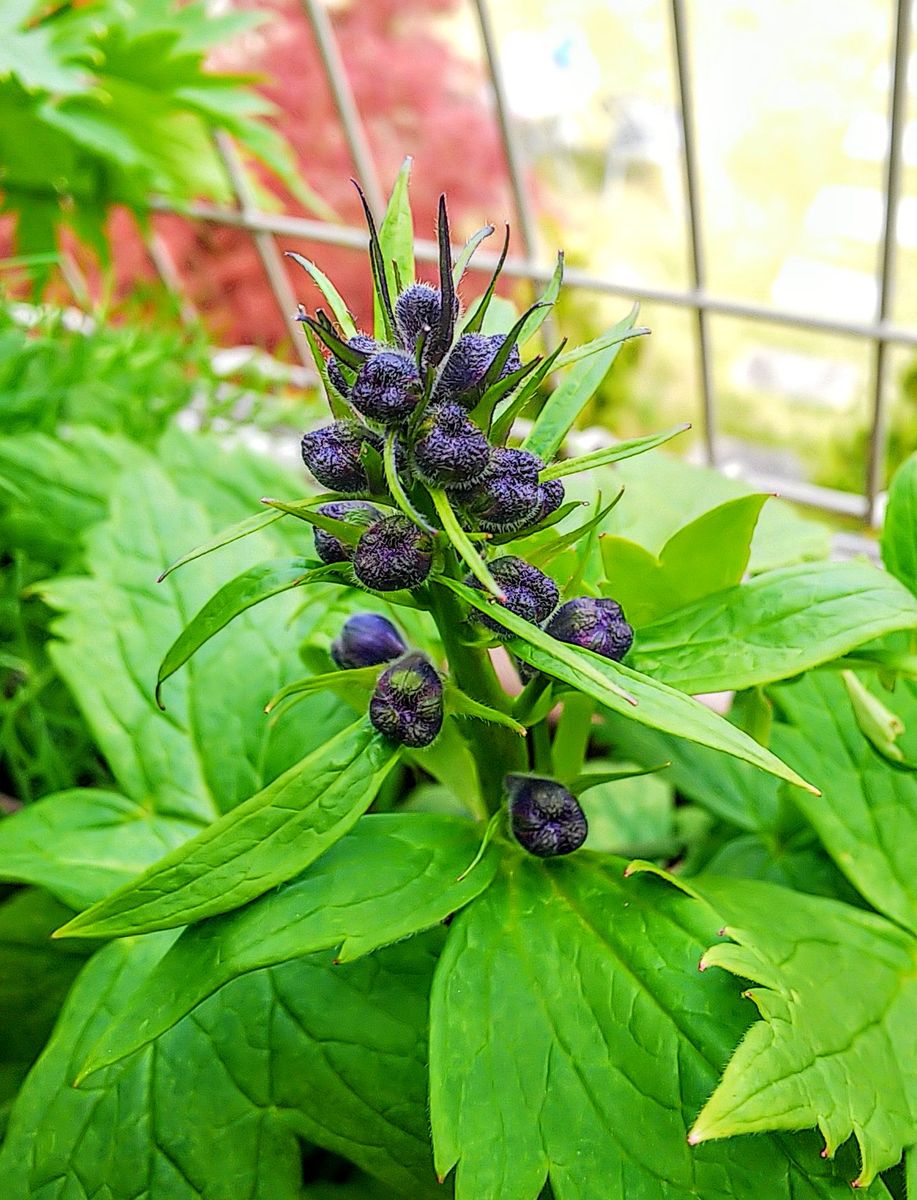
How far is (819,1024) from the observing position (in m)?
0.44

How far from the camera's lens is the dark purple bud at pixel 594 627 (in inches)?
17.1

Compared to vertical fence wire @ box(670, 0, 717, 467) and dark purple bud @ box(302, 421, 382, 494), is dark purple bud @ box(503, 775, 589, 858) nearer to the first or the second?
dark purple bud @ box(302, 421, 382, 494)

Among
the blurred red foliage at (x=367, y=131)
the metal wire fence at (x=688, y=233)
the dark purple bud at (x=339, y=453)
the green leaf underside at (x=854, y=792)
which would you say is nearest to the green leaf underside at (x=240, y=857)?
the dark purple bud at (x=339, y=453)

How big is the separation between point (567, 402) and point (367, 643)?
132 millimetres

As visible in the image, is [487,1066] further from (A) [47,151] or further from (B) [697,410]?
(B) [697,410]

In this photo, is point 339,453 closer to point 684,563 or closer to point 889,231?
point 684,563

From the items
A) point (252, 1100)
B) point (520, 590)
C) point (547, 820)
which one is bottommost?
point (252, 1100)

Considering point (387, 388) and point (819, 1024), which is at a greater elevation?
point (387, 388)

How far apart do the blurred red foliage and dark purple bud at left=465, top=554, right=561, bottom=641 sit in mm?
1519

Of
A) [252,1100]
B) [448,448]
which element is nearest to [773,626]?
[448,448]

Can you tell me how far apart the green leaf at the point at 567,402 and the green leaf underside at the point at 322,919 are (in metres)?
0.17

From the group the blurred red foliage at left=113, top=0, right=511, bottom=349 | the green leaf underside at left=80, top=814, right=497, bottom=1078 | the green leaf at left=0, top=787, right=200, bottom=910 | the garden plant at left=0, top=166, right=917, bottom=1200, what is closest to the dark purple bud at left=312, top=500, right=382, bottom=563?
the garden plant at left=0, top=166, right=917, bottom=1200

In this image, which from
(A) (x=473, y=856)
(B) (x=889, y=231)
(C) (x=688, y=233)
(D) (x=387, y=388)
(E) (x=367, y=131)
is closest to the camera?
(D) (x=387, y=388)

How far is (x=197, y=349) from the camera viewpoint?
1.08 metres
